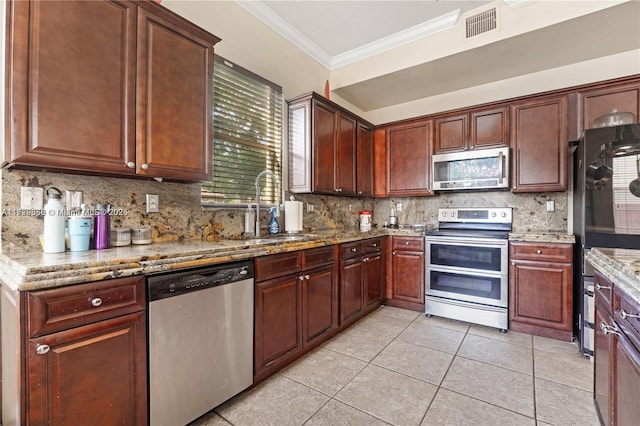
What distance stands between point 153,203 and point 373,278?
7.64 ft

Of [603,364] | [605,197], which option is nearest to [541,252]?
[605,197]

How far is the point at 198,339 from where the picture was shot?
1.53m

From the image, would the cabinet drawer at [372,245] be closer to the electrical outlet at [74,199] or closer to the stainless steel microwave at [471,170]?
the stainless steel microwave at [471,170]

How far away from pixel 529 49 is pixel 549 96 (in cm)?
50

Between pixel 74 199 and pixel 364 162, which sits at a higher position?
pixel 364 162

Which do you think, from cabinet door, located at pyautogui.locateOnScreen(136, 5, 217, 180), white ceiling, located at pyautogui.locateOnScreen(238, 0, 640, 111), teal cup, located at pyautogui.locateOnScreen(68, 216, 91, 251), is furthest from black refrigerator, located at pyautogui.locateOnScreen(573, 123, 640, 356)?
teal cup, located at pyautogui.locateOnScreen(68, 216, 91, 251)

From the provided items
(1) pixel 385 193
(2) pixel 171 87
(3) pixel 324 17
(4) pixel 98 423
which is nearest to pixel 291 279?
(4) pixel 98 423

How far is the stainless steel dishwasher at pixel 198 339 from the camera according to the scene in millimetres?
1375

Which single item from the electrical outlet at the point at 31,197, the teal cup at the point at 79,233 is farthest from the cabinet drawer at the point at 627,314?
the electrical outlet at the point at 31,197

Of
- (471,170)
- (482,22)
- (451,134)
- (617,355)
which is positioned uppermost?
(482,22)

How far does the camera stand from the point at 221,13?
2.42 metres

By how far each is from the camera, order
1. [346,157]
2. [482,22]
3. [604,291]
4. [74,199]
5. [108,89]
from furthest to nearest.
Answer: [346,157] < [482,22] < [74,199] < [108,89] < [604,291]

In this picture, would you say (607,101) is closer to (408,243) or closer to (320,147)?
(408,243)

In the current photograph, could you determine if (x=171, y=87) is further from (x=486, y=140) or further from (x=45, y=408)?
(x=486, y=140)
